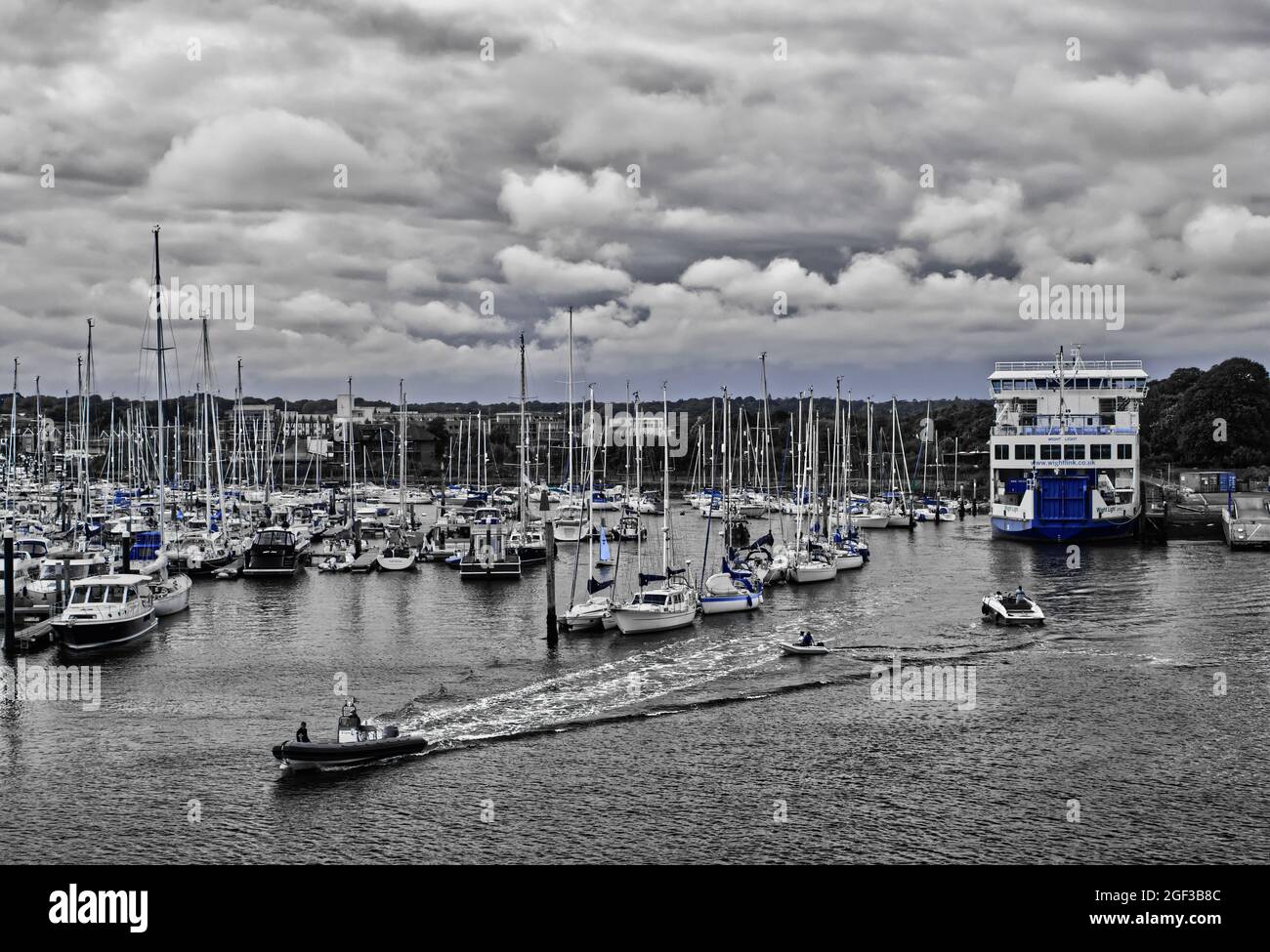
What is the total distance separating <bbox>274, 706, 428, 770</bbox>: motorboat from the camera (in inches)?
1335

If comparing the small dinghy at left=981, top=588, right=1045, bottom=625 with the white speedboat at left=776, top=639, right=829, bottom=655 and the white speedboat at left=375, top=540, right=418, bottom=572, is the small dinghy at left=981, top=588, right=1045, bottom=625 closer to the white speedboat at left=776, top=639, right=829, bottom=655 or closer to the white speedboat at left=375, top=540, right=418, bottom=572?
the white speedboat at left=776, top=639, right=829, bottom=655

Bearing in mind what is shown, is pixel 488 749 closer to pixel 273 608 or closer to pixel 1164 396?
pixel 273 608

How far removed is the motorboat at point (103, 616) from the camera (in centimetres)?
5256

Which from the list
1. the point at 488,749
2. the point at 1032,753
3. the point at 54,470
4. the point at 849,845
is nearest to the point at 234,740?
the point at 488,749

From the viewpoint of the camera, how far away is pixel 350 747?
112ft

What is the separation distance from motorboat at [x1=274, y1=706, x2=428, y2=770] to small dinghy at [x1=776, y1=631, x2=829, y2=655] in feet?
68.4

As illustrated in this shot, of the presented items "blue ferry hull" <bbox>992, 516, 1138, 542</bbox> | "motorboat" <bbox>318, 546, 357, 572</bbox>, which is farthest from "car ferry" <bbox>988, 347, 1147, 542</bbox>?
"motorboat" <bbox>318, 546, 357, 572</bbox>

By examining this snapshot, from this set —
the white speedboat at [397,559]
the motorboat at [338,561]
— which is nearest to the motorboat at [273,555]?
the motorboat at [338,561]

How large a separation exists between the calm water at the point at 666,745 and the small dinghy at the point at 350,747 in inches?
17.0

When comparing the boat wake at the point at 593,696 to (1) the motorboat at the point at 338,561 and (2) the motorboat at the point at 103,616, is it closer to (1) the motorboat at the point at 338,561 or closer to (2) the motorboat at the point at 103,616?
(2) the motorboat at the point at 103,616
